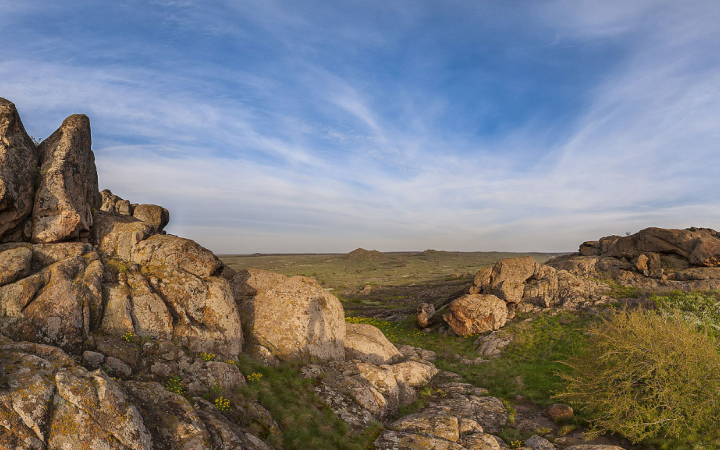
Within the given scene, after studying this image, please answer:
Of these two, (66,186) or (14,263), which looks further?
(66,186)

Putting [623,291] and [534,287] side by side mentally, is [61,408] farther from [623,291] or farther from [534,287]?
[623,291]

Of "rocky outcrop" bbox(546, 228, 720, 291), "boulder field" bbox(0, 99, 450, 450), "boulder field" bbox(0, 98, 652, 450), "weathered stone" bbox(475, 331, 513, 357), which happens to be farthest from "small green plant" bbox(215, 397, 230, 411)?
"rocky outcrop" bbox(546, 228, 720, 291)

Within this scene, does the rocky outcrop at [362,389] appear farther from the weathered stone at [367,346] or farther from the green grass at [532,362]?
the green grass at [532,362]

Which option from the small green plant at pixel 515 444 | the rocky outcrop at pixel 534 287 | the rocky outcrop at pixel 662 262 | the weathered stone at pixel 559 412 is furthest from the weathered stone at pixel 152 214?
the rocky outcrop at pixel 662 262

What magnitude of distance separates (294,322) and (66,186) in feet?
44.3

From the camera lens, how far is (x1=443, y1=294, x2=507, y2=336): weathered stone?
37844 millimetres

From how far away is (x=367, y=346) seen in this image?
82.6 ft

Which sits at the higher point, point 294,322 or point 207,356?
point 294,322

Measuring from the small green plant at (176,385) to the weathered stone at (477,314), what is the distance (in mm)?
31579

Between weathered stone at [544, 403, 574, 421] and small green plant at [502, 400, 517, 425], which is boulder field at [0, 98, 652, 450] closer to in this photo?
small green plant at [502, 400, 517, 425]

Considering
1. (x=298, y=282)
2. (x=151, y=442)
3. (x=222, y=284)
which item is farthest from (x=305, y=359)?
(x=151, y=442)

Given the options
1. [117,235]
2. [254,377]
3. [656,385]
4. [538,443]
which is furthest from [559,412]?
[117,235]

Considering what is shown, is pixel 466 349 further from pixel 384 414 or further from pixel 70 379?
pixel 70 379

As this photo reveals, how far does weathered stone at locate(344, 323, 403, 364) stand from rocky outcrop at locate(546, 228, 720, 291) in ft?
109
